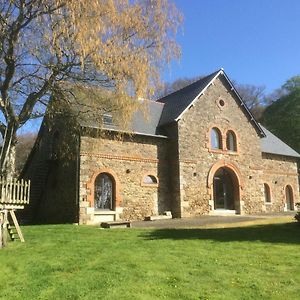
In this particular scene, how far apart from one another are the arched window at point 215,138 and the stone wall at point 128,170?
301 centimetres

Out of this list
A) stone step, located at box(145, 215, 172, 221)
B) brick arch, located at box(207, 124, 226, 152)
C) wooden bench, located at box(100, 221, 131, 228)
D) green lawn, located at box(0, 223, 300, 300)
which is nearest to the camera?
green lawn, located at box(0, 223, 300, 300)

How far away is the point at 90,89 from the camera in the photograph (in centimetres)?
1177

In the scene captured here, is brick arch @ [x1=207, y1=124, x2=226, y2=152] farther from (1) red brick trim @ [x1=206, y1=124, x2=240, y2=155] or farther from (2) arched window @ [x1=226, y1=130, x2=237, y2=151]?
(2) arched window @ [x1=226, y1=130, x2=237, y2=151]

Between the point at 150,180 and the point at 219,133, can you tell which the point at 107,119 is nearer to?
the point at 150,180

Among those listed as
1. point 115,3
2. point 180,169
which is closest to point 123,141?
point 180,169

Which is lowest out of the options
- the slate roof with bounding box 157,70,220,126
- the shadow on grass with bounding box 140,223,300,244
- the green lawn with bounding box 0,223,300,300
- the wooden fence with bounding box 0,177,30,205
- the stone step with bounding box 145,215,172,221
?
the green lawn with bounding box 0,223,300,300

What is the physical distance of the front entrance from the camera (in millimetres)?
22500

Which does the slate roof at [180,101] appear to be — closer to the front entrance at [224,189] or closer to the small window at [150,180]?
the small window at [150,180]

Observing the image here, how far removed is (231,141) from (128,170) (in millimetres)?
7282

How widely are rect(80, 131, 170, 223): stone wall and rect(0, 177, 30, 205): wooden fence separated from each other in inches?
240

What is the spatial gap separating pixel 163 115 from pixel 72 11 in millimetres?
12797

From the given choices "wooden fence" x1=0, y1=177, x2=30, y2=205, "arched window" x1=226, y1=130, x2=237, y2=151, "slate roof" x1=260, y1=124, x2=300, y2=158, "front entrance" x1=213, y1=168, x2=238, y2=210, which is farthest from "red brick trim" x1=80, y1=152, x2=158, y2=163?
"slate roof" x1=260, y1=124, x2=300, y2=158

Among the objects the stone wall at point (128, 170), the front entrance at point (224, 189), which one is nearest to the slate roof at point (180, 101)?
the stone wall at point (128, 170)

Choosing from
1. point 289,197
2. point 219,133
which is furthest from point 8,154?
point 289,197
